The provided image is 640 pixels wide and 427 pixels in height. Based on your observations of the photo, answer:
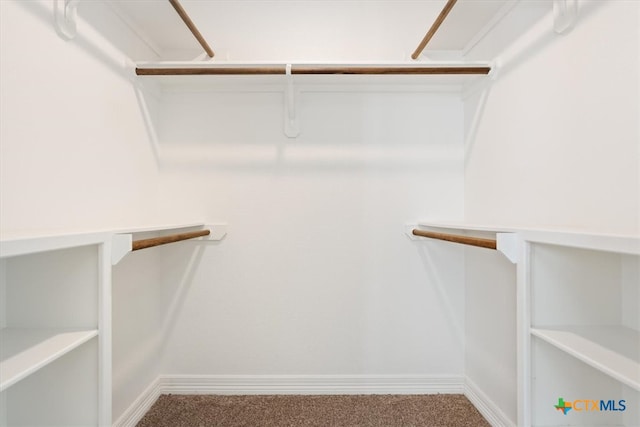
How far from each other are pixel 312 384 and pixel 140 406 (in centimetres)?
92

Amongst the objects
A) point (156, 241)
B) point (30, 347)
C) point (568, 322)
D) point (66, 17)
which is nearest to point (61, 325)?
point (30, 347)

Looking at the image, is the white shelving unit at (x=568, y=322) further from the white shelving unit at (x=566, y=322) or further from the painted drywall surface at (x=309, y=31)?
the painted drywall surface at (x=309, y=31)

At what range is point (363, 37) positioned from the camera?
2.00 metres

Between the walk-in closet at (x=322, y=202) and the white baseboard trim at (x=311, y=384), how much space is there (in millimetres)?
13

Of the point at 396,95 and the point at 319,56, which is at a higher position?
the point at 319,56

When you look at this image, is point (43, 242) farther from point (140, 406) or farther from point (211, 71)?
point (140, 406)

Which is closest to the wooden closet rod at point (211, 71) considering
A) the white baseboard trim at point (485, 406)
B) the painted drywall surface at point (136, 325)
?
the painted drywall surface at point (136, 325)

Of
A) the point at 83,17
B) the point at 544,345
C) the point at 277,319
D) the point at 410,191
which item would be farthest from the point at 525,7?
the point at 277,319

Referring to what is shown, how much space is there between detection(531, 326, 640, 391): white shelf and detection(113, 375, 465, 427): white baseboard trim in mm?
1115

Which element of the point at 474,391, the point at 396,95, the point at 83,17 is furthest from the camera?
the point at 396,95

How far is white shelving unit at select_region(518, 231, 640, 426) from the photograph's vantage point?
1073 mm

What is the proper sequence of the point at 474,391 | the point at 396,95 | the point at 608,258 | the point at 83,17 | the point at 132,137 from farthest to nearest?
the point at 396,95, the point at 474,391, the point at 132,137, the point at 83,17, the point at 608,258

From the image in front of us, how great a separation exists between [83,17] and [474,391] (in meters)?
2.58

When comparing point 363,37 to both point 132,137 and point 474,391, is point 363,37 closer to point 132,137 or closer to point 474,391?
point 132,137
